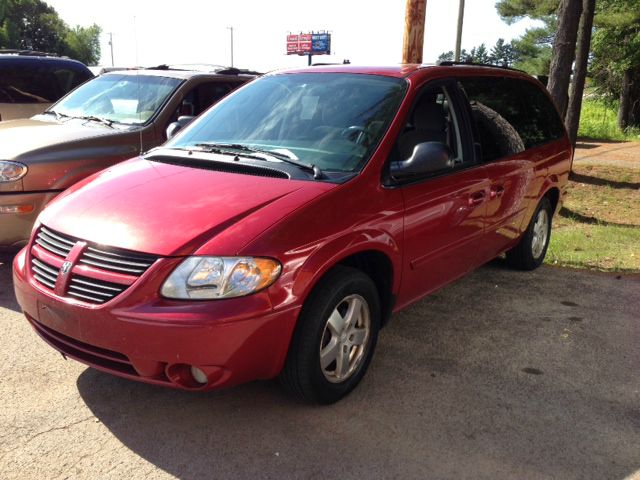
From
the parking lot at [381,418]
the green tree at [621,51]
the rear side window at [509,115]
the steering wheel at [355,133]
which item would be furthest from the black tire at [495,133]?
the green tree at [621,51]

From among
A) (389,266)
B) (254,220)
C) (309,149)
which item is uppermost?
(309,149)

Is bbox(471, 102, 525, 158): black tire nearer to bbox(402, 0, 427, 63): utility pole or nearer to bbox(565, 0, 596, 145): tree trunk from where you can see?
bbox(402, 0, 427, 63): utility pole

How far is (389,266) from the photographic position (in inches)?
143

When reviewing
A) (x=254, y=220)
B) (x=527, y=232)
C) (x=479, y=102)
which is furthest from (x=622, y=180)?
(x=254, y=220)

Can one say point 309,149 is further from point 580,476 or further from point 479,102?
point 580,476

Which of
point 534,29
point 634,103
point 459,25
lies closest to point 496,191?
point 459,25

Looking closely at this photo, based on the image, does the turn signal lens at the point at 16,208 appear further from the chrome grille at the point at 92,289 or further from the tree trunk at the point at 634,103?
the tree trunk at the point at 634,103

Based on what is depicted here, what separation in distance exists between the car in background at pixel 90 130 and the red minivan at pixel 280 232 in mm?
1323

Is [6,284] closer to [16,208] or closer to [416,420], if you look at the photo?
[16,208]

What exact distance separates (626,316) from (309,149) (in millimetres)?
2914

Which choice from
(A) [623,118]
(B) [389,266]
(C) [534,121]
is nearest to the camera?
(B) [389,266]

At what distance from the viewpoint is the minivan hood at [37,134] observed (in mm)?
5098

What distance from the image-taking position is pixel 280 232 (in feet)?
9.66

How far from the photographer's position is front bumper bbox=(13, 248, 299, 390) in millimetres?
2738
